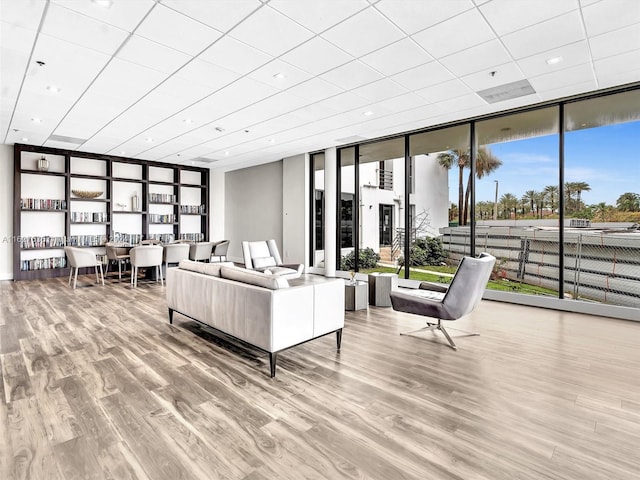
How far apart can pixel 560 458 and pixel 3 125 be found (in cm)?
860

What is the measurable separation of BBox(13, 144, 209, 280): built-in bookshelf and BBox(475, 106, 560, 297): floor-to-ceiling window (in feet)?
26.4

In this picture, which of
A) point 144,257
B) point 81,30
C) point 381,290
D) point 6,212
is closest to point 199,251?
point 144,257

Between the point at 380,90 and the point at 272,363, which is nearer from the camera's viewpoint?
the point at 272,363

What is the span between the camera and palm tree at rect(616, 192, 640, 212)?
4.79m

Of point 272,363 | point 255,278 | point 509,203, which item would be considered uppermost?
point 509,203

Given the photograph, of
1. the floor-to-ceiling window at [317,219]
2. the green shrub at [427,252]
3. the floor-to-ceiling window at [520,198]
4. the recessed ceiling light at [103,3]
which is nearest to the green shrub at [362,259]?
the floor-to-ceiling window at [317,219]

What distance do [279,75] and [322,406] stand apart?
3522 millimetres

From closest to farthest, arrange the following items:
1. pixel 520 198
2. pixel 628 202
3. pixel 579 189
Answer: pixel 628 202 → pixel 579 189 → pixel 520 198

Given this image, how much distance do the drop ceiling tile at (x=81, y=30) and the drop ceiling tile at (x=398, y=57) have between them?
2.41 m

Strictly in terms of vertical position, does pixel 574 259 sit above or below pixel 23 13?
below

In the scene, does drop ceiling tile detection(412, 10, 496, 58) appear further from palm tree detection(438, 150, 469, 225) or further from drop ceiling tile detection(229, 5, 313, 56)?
palm tree detection(438, 150, 469, 225)

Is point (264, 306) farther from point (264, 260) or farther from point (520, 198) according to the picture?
point (520, 198)

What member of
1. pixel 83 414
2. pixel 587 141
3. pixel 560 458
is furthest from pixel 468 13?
pixel 83 414

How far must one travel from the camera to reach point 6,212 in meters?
7.71
